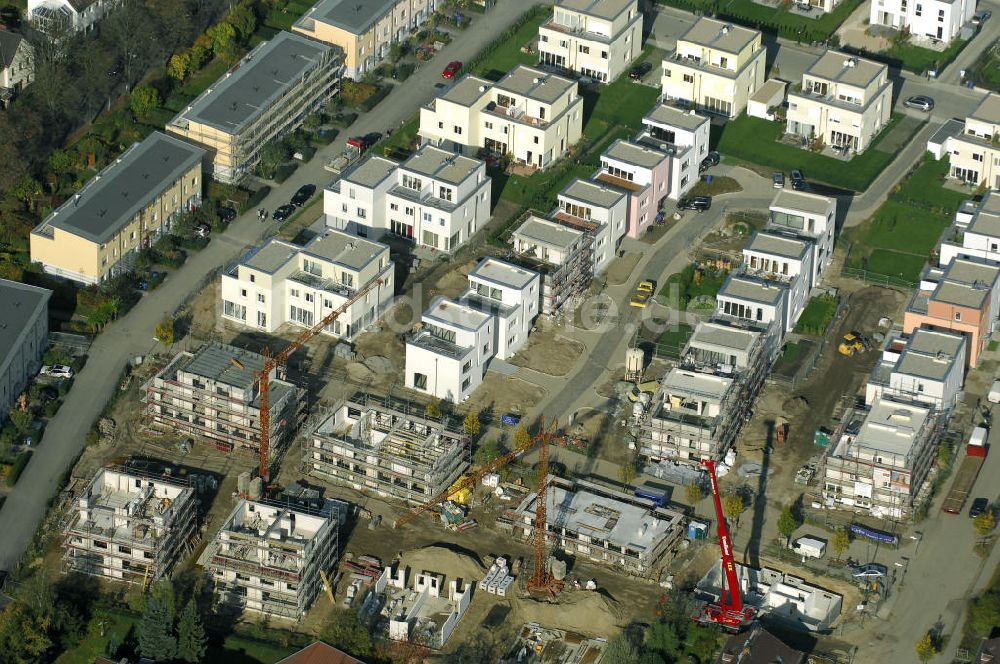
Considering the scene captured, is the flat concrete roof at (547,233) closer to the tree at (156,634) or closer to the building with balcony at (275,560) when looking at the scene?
the building with balcony at (275,560)

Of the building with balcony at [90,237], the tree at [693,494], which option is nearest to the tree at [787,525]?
the tree at [693,494]

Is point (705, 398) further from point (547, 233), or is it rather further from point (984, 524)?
point (547, 233)

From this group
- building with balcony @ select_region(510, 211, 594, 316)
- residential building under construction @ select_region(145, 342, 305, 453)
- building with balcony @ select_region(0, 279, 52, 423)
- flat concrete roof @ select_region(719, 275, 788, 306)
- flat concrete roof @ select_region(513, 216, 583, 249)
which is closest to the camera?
residential building under construction @ select_region(145, 342, 305, 453)

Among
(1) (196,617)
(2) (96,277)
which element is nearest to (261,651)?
(1) (196,617)

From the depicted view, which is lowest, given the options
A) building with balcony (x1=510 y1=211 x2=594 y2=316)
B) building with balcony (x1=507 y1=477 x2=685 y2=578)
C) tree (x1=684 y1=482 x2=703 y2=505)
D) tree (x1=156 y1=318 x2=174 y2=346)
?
building with balcony (x1=507 y1=477 x2=685 y2=578)

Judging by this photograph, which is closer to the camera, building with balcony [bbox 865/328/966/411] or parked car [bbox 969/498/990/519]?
parked car [bbox 969/498/990/519]

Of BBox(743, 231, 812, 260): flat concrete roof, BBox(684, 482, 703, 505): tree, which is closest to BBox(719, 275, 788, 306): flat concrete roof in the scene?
BBox(743, 231, 812, 260): flat concrete roof

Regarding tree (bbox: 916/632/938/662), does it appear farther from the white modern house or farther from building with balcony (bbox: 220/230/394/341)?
building with balcony (bbox: 220/230/394/341)

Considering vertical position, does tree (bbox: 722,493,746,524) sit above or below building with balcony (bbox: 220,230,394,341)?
below

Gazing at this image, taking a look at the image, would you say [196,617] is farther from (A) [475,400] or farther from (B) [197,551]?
(A) [475,400]
